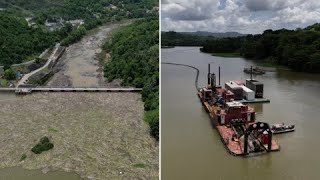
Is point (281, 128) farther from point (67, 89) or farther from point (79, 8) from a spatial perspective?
point (79, 8)

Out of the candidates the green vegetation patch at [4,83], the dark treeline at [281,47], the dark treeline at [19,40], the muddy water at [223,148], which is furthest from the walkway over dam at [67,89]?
the dark treeline at [281,47]

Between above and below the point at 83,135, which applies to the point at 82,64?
above

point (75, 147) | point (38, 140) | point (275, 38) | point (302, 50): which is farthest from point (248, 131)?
point (275, 38)

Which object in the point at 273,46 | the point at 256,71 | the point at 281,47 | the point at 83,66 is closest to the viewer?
the point at 256,71

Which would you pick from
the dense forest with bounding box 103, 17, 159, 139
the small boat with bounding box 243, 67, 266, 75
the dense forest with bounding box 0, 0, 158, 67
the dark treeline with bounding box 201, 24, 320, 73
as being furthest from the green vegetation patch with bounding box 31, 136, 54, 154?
the dark treeline with bounding box 201, 24, 320, 73

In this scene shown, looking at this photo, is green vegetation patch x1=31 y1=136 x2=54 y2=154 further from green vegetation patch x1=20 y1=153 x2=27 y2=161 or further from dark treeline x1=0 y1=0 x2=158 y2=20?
dark treeline x1=0 y1=0 x2=158 y2=20

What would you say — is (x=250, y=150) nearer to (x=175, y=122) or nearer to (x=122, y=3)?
(x=175, y=122)

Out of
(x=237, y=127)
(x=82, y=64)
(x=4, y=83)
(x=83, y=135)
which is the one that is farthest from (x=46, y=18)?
(x=237, y=127)
